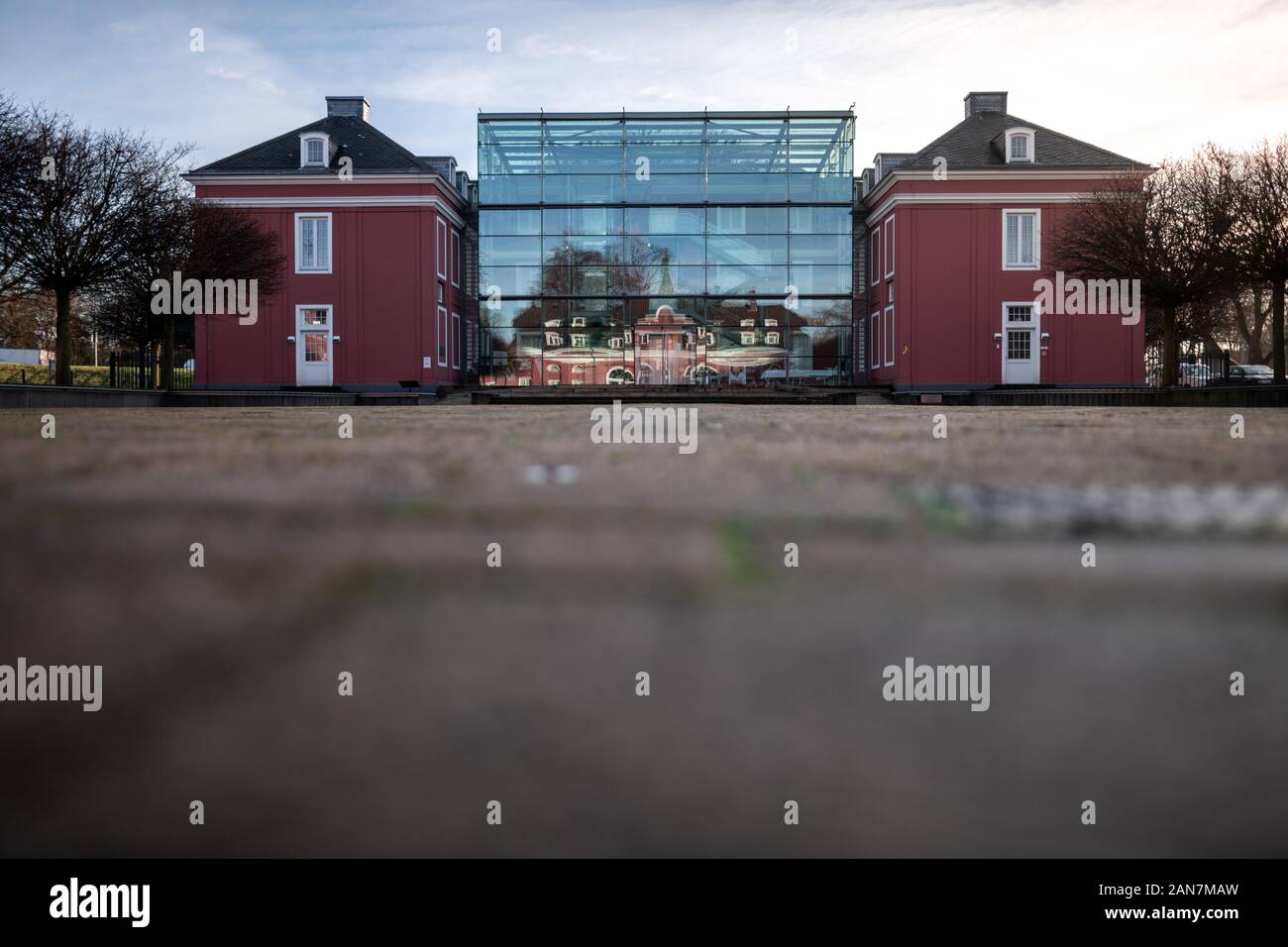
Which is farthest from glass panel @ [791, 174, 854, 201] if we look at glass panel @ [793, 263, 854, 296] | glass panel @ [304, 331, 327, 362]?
glass panel @ [304, 331, 327, 362]

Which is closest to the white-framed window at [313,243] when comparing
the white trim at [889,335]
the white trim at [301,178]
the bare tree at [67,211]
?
the white trim at [301,178]

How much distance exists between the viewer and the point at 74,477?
4.27 feet

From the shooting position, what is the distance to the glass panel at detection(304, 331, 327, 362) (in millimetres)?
31453

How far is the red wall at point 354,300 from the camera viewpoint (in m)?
31.0

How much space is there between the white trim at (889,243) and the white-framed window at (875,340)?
2.06 metres

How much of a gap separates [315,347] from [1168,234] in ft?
88.9

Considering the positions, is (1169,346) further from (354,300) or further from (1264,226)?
(354,300)

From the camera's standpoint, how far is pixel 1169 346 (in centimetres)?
2441

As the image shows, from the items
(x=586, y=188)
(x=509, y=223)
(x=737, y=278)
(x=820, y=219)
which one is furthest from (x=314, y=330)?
(x=820, y=219)

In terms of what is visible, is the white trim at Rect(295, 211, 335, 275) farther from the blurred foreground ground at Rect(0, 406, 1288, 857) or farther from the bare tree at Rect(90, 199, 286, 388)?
the blurred foreground ground at Rect(0, 406, 1288, 857)

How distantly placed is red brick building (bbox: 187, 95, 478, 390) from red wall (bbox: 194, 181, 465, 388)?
36 mm

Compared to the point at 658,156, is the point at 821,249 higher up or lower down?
lower down

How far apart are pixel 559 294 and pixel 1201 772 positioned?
110 ft
